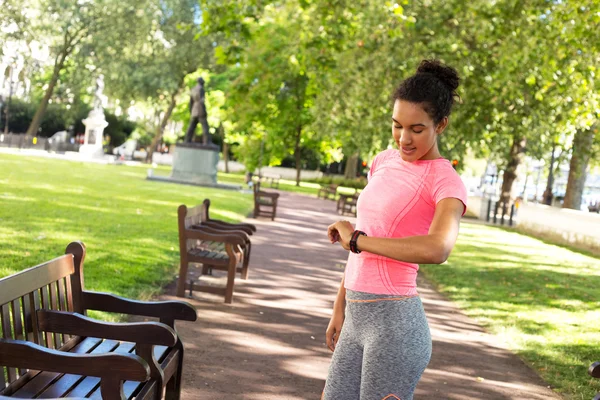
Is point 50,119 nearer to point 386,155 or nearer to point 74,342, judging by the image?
point 74,342

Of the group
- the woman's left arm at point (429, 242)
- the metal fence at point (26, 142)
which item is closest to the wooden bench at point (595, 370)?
the woman's left arm at point (429, 242)

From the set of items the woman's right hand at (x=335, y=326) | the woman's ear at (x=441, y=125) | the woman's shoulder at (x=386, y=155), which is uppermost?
the woman's ear at (x=441, y=125)

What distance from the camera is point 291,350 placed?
6664 millimetres

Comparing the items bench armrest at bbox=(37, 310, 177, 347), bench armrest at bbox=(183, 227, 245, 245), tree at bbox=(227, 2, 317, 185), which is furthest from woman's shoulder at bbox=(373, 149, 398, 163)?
tree at bbox=(227, 2, 317, 185)

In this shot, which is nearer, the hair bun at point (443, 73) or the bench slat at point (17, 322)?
the hair bun at point (443, 73)

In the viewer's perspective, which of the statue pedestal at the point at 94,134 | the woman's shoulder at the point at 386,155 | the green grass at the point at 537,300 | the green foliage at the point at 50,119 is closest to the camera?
the woman's shoulder at the point at 386,155

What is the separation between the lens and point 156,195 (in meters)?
→ 22.6

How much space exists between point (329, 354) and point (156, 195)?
1658 centimetres

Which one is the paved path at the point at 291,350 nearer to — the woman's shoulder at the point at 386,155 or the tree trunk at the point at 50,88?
the woman's shoulder at the point at 386,155

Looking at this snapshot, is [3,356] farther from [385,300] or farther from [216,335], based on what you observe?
[216,335]

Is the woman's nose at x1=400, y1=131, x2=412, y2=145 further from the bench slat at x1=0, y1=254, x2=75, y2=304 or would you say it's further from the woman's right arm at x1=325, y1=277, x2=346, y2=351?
the bench slat at x1=0, y1=254, x2=75, y2=304

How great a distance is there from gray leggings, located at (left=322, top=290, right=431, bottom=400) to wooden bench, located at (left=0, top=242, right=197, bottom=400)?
3.04 ft

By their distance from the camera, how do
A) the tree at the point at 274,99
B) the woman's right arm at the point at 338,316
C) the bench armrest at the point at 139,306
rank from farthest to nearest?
the tree at the point at 274,99, the bench armrest at the point at 139,306, the woman's right arm at the point at 338,316

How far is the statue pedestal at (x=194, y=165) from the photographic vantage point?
31172mm
